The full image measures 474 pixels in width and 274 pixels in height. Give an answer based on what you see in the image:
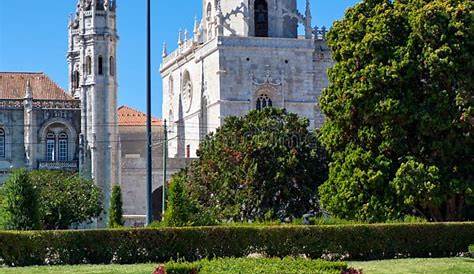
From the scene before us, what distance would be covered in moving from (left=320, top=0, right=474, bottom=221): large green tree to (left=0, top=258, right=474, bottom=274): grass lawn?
8827mm

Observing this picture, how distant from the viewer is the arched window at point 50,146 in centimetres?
6938

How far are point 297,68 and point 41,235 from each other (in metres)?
47.2

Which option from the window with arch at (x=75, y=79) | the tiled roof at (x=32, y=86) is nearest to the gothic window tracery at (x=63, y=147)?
the tiled roof at (x=32, y=86)

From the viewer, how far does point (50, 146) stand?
6981cm

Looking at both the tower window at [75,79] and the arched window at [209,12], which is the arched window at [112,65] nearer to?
the tower window at [75,79]

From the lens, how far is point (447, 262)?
2848 centimetres

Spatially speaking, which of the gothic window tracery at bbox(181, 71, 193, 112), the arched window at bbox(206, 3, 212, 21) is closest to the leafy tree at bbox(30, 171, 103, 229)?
the gothic window tracery at bbox(181, 71, 193, 112)

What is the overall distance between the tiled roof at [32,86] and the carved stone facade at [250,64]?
9.90 metres

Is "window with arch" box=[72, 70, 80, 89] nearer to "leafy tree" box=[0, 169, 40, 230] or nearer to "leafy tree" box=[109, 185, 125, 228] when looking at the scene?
"leafy tree" box=[109, 185, 125, 228]

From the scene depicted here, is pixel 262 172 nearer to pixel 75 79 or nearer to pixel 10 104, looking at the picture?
pixel 10 104

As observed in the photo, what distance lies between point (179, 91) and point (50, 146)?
1484 centimetres

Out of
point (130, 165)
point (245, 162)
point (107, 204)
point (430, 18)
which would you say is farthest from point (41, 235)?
point (130, 165)

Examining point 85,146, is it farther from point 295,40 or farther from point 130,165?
point 295,40

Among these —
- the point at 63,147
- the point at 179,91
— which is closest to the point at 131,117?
the point at 179,91
